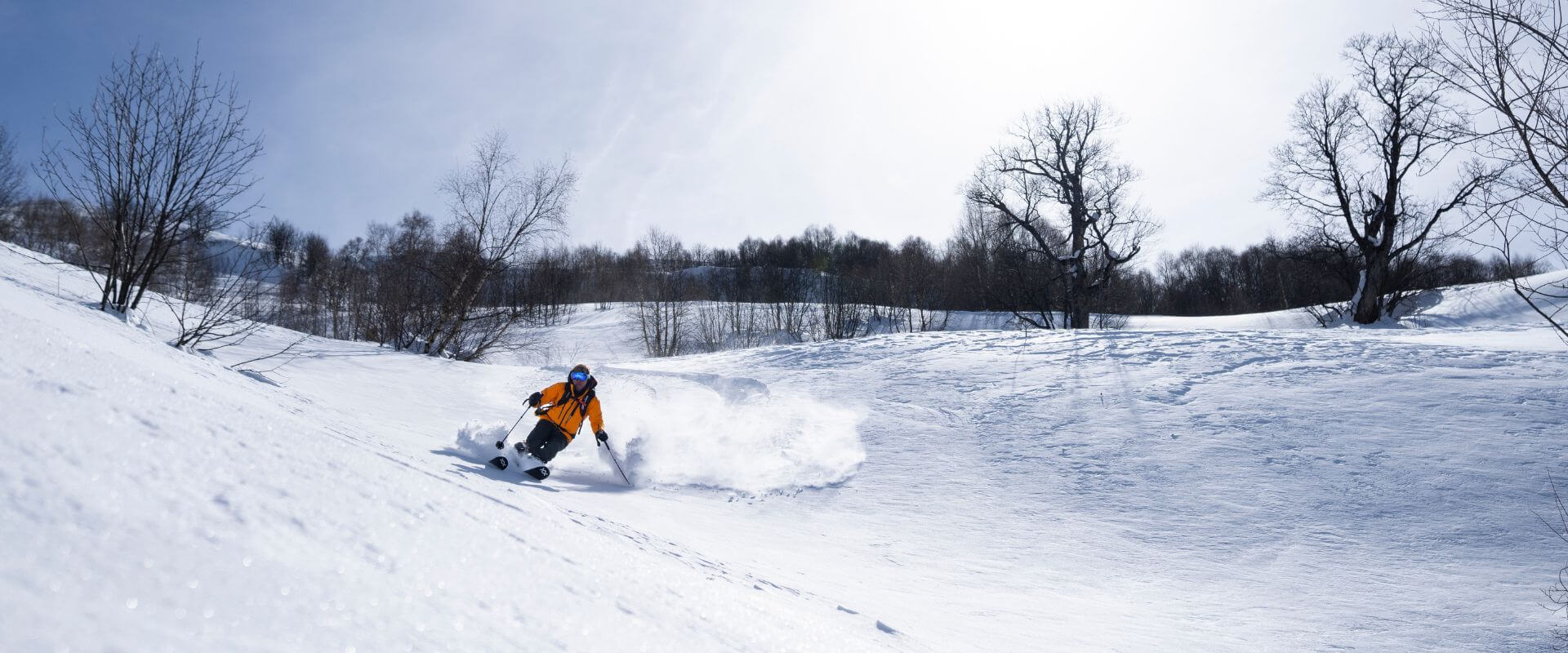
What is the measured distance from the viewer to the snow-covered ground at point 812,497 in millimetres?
1688

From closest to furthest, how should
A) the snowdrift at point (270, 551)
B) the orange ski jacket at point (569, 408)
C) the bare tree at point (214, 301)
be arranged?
the snowdrift at point (270, 551) < the orange ski jacket at point (569, 408) < the bare tree at point (214, 301)

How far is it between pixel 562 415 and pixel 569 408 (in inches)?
4.4

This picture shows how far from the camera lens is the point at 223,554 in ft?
5.40

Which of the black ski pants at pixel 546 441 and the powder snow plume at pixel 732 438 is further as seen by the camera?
the powder snow plume at pixel 732 438

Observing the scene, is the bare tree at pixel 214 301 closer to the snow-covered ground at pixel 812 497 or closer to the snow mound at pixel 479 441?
the snow-covered ground at pixel 812 497

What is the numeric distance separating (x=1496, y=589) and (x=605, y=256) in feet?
240

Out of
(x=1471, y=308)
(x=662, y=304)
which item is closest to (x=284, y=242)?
(x=662, y=304)

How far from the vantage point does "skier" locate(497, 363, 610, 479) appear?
25.3 feet

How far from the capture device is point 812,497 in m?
8.02

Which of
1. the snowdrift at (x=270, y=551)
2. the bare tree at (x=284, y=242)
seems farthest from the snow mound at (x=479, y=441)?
the bare tree at (x=284, y=242)

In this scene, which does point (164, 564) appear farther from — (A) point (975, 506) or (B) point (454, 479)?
(A) point (975, 506)

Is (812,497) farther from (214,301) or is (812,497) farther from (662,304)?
(662,304)

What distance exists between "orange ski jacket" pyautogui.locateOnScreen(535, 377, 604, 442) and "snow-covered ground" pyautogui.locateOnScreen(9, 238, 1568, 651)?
24.4 inches

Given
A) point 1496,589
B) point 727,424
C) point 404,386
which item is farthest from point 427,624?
point 404,386
